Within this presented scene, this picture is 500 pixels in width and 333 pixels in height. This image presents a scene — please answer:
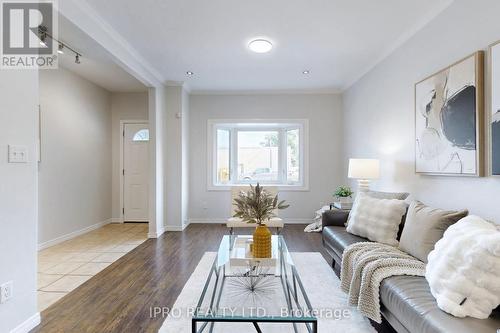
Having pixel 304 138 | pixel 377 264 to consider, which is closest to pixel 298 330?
pixel 377 264

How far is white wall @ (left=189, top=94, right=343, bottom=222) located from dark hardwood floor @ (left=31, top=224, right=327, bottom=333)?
1.31 meters

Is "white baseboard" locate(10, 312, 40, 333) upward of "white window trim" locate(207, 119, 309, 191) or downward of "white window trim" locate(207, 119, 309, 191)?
downward

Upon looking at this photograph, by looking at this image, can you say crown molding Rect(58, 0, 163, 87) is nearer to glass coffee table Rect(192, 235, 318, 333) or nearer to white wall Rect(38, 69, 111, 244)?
white wall Rect(38, 69, 111, 244)

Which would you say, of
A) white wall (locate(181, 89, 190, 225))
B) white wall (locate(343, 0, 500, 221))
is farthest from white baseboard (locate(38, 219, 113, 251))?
white wall (locate(343, 0, 500, 221))

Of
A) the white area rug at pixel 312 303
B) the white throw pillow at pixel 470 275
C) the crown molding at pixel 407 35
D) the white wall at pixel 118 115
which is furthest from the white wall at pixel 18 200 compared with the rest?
the white wall at pixel 118 115

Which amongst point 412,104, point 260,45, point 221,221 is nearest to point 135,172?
point 221,221

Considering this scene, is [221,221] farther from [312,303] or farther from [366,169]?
[312,303]

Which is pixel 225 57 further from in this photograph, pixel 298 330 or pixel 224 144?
pixel 298 330

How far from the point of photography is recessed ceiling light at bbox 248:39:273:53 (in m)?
3.27

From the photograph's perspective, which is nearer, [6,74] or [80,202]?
[6,74]

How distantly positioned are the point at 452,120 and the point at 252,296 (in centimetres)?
220

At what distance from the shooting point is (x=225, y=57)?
3.79 metres

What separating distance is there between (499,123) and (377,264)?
51.1 inches

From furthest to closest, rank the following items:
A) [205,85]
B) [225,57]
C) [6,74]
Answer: [205,85] → [225,57] → [6,74]
